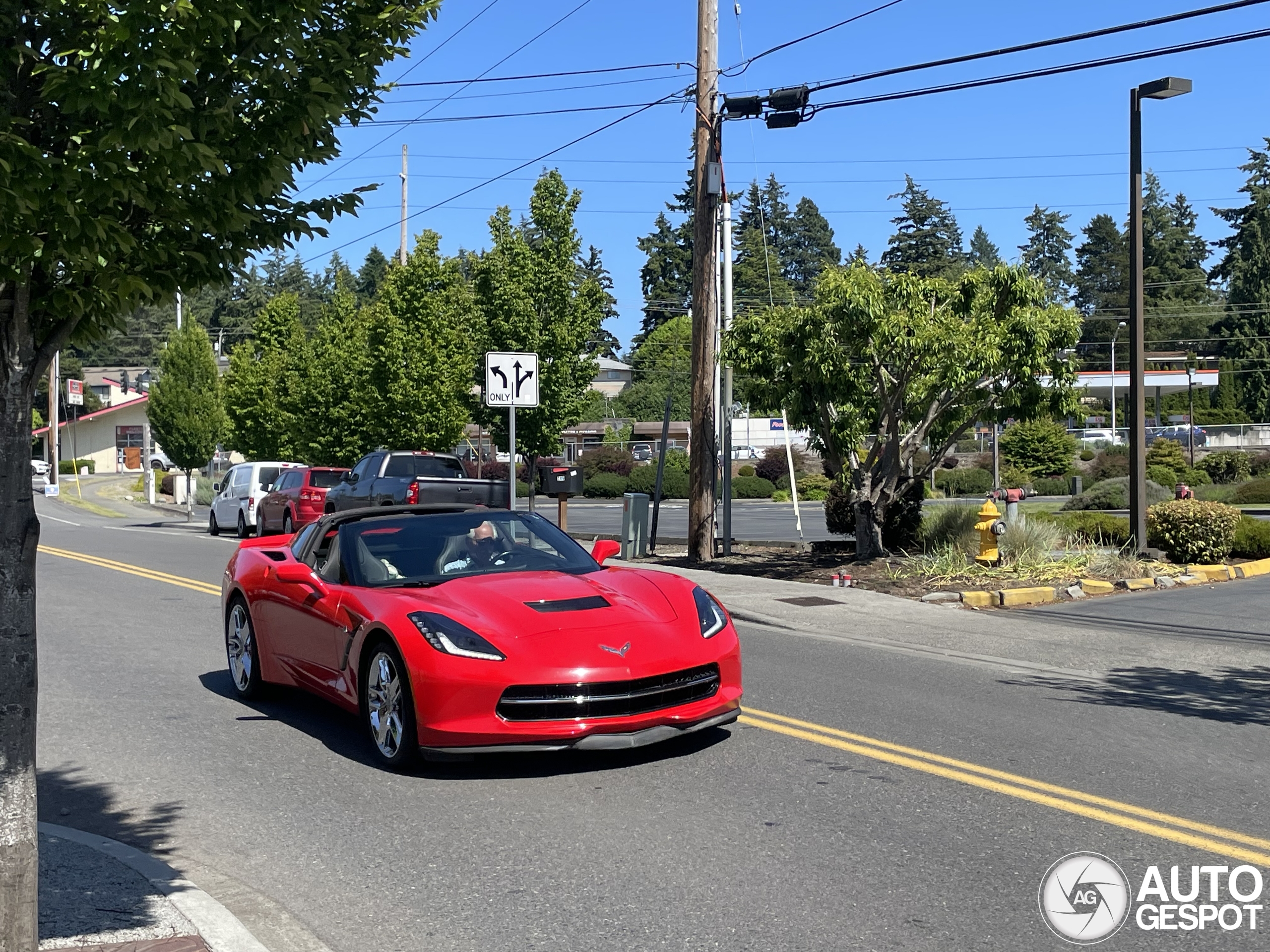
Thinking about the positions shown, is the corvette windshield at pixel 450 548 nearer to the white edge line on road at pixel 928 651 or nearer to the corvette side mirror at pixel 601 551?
the corvette side mirror at pixel 601 551

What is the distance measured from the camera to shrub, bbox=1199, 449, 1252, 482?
46.8 m

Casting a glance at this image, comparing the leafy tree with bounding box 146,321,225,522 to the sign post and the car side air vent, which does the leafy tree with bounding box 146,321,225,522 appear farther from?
the car side air vent

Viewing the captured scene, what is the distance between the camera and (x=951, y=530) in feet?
59.2

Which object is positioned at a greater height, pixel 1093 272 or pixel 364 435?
pixel 1093 272

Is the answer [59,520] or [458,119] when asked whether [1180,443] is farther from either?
[59,520]

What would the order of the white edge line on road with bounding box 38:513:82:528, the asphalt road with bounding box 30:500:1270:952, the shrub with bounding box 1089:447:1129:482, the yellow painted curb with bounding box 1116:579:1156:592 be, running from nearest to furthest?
the asphalt road with bounding box 30:500:1270:952
the yellow painted curb with bounding box 1116:579:1156:592
the white edge line on road with bounding box 38:513:82:528
the shrub with bounding box 1089:447:1129:482

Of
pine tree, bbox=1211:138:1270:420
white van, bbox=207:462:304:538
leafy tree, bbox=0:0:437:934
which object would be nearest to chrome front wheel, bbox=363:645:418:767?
leafy tree, bbox=0:0:437:934

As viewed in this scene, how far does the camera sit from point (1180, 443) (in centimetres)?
6216

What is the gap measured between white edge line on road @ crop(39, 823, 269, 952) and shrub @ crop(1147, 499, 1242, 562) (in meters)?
15.6

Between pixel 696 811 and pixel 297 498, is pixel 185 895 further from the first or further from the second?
pixel 297 498

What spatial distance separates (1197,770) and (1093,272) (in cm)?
12995

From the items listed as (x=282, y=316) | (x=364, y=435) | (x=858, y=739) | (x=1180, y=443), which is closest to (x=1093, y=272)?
(x=1180, y=443)

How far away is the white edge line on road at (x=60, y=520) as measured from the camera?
36844 mm

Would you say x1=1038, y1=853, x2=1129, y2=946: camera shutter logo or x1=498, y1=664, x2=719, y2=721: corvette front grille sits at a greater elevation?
x1=498, y1=664, x2=719, y2=721: corvette front grille
